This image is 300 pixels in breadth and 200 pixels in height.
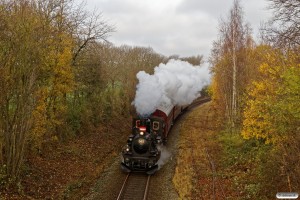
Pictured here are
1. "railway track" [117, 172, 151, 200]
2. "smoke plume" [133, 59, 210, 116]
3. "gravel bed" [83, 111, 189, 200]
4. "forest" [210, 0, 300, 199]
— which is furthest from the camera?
"smoke plume" [133, 59, 210, 116]

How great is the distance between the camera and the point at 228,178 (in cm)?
1642

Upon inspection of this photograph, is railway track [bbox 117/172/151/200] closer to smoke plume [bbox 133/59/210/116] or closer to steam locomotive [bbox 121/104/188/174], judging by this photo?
steam locomotive [bbox 121/104/188/174]

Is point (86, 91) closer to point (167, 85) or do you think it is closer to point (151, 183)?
point (167, 85)

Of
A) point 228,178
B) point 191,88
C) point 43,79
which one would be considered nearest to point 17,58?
point 43,79

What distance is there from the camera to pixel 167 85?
23969mm

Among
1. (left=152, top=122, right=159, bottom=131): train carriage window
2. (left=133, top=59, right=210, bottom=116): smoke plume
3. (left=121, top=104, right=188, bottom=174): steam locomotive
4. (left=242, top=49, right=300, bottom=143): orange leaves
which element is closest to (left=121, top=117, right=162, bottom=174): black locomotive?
(left=121, top=104, right=188, bottom=174): steam locomotive

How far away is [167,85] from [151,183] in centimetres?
936

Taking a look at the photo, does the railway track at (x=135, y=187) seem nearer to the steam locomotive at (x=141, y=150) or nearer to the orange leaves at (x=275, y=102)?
the steam locomotive at (x=141, y=150)

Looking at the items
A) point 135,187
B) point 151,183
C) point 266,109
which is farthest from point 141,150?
point 266,109

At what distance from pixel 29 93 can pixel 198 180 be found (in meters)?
8.95

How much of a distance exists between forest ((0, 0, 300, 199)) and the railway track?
4315mm

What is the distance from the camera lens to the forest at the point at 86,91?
11742 mm

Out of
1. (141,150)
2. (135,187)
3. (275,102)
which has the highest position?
(275,102)

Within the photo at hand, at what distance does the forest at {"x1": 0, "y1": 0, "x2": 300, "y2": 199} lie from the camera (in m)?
11.7
